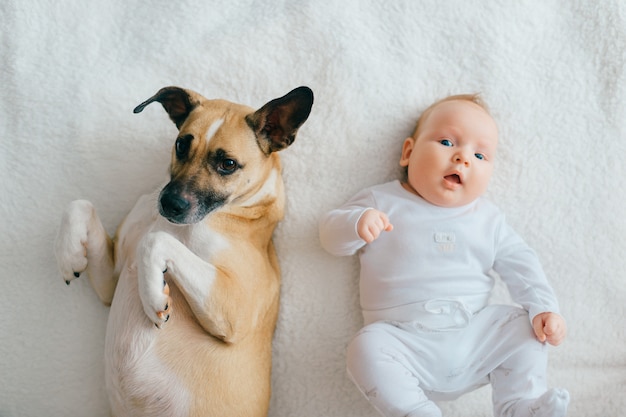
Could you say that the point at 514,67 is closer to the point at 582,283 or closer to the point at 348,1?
the point at 348,1

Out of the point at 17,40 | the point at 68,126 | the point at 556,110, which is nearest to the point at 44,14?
the point at 17,40

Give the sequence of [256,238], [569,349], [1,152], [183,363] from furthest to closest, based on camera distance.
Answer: [569,349] < [1,152] < [256,238] < [183,363]

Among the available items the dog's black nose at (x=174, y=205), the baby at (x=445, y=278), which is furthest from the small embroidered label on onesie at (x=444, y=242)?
the dog's black nose at (x=174, y=205)

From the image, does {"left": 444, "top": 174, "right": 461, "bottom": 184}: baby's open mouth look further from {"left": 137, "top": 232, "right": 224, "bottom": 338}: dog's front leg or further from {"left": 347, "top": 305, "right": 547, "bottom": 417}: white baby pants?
{"left": 137, "top": 232, "right": 224, "bottom": 338}: dog's front leg

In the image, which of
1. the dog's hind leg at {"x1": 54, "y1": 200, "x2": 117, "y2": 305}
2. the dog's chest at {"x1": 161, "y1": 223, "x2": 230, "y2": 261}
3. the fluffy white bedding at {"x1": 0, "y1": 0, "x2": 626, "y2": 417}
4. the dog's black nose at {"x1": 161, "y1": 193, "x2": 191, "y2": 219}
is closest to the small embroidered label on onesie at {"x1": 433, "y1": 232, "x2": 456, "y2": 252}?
the fluffy white bedding at {"x1": 0, "y1": 0, "x2": 626, "y2": 417}

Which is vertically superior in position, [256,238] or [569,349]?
[256,238]

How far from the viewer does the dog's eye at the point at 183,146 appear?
6.31 ft

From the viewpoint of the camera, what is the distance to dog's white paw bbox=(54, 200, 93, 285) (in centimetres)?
199

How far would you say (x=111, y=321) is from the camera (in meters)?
1.97

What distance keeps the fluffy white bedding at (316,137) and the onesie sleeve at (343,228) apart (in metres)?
0.10

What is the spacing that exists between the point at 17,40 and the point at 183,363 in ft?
4.68

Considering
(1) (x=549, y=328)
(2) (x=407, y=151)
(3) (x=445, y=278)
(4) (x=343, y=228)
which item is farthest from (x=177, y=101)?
(1) (x=549, y=328)

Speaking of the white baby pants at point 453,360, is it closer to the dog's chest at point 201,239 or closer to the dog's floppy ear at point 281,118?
the dog's chest at point 201,239

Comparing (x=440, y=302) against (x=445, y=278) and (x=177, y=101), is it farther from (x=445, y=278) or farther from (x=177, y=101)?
(x=177, y=101)
